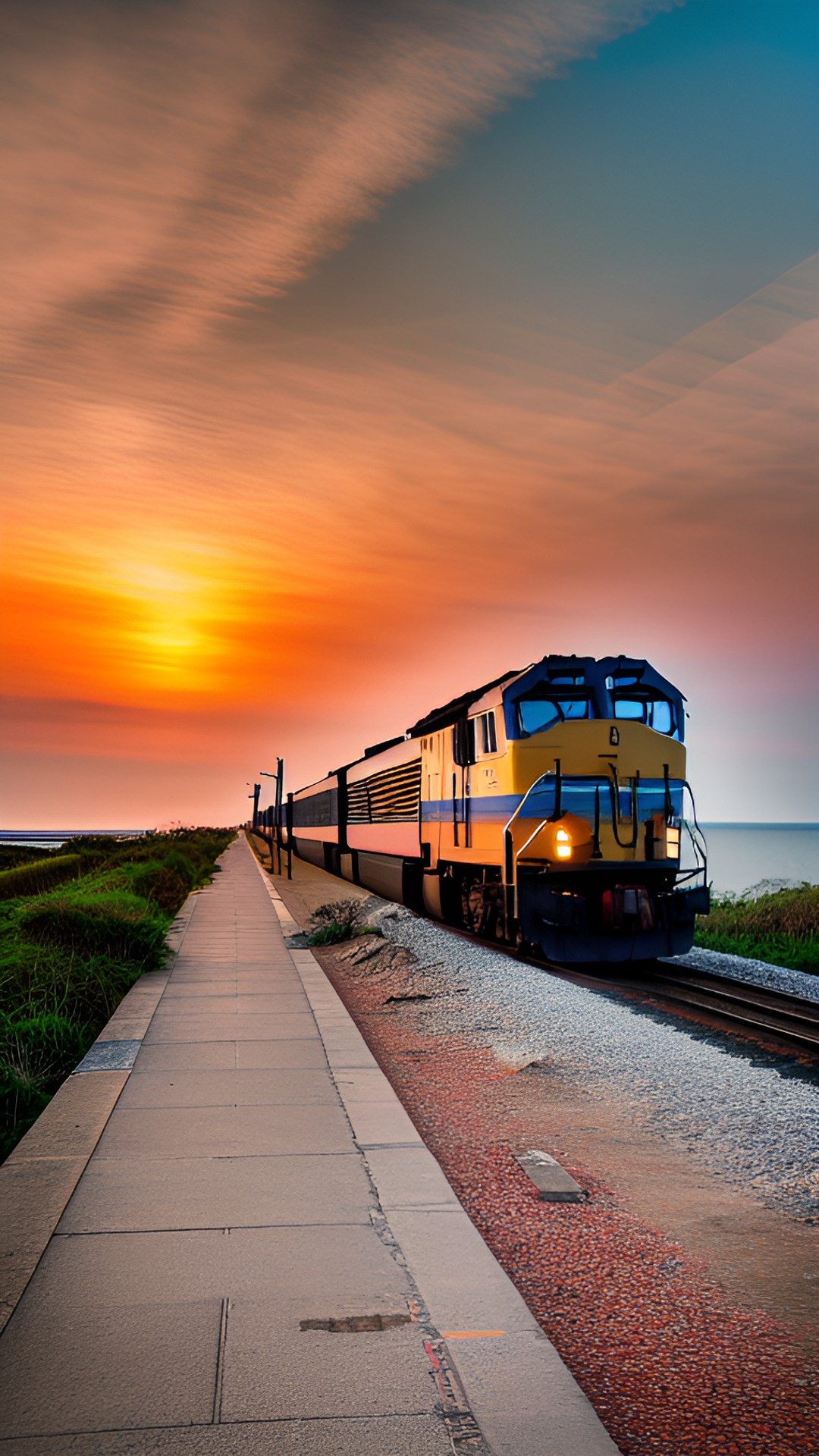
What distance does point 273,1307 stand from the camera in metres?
3.61

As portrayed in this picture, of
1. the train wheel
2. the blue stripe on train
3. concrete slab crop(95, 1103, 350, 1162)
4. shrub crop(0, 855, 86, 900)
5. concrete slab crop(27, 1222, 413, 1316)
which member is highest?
the blue stripe on train

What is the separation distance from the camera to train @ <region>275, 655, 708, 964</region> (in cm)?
1248

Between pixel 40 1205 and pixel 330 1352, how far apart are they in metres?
1.95

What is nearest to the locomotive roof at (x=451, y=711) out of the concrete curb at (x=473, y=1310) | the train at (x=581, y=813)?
the train at (x=581, y=813)

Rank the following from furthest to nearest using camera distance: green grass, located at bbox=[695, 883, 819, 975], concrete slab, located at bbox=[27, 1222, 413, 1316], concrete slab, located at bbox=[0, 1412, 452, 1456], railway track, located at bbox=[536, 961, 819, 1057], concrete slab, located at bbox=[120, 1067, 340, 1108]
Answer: green grass, located at bbox=[695, 883, 819, 975], railway track, located at bbox=[536, 961, 819, 1057], concrete slab, located at bbox=[120, 1067, 340, 1108], concrete slab, located at bbox=[27, 1222, 413, 1316], concrete slab, located at bbox=[0, 1412, 452, 1456]

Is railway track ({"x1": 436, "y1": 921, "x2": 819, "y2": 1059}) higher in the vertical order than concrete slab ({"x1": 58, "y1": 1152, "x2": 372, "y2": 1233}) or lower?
lower

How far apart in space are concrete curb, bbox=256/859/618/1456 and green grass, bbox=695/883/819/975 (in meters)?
11.6

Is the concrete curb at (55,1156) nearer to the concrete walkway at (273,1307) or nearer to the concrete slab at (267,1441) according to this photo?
the concrete walkway at (273,1307)

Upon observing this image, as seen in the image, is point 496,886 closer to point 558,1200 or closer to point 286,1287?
point 558,1200

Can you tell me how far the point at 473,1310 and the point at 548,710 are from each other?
33.0ft

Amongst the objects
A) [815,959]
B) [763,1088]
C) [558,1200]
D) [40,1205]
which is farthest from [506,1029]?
[815,959]

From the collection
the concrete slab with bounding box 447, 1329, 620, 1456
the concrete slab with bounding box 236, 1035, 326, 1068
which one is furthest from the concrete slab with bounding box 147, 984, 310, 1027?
the concrete slab with bounding box 447, 1329, 620, 1456

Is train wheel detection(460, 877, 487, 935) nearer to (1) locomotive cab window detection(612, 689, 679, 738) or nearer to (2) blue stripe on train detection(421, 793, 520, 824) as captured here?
(2) blue stripe on train detection(421, 793, 520, 824)

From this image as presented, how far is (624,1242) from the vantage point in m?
4.64
